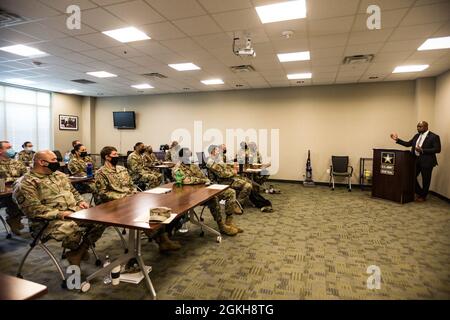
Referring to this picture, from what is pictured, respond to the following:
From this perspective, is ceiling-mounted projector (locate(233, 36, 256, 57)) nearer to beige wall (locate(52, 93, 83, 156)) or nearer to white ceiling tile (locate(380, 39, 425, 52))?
white ceiling tile (locate(380, 39, 425, 52))

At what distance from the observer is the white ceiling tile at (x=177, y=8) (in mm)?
3182

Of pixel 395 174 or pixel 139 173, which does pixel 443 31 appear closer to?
pixel 395 174

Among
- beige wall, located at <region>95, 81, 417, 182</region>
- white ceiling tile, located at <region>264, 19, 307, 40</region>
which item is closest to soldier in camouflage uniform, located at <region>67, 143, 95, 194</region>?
white ceiling tile, located at <region>264, 19, 307, 40</region>

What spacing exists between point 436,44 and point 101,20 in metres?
5.44

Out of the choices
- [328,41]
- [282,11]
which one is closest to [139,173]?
[282,11]

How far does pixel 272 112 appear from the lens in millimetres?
8695

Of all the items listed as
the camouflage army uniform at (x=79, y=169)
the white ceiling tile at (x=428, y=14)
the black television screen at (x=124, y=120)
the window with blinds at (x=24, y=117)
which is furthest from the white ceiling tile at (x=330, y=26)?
the window with blinds at (x=24, y=117)

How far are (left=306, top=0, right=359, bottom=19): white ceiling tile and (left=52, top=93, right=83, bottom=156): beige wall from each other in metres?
9.75

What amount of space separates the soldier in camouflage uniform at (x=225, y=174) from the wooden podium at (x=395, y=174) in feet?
10.8

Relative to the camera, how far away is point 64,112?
10.2m

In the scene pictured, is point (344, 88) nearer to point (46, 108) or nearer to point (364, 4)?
point (364, 4)

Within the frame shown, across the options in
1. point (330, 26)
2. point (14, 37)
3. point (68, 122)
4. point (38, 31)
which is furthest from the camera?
point (68, 122)
